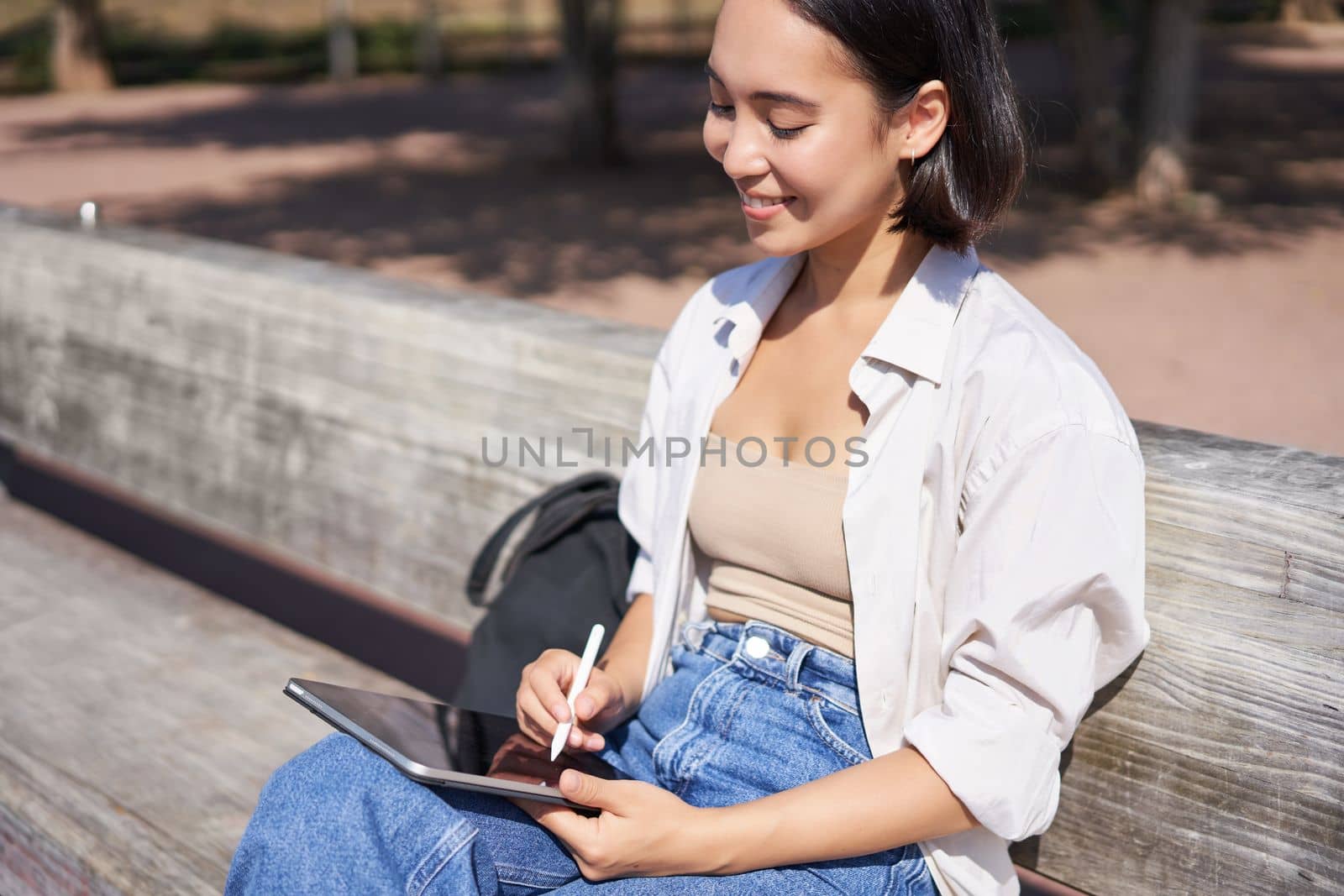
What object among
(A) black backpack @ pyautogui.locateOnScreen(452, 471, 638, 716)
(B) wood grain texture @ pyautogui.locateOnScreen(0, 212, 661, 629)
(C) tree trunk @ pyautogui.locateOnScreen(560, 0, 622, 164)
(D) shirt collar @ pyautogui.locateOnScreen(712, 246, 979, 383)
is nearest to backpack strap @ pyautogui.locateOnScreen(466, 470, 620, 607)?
(A) black backpack @ pyautogui.locateOnScreen(452, 471, 638, 716)

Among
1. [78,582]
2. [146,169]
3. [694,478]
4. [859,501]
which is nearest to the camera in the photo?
[859,501]

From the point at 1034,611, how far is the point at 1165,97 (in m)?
10.9

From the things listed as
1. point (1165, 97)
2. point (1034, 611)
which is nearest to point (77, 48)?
point (1165, 97)

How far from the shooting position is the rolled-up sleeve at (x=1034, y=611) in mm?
1630

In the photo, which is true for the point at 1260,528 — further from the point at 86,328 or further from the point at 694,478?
the point at 86,328

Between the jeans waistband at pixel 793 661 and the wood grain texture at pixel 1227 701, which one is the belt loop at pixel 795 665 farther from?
the wood grain texture at pixel 1227 701

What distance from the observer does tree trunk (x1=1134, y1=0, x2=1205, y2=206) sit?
11148mm

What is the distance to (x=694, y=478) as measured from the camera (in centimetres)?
204

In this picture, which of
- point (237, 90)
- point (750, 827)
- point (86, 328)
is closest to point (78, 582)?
point (86, 328)

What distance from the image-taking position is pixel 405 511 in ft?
9.64

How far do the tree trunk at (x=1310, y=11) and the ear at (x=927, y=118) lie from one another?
33296mm

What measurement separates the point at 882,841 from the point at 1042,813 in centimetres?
20

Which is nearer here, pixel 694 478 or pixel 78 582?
pixel 694 478

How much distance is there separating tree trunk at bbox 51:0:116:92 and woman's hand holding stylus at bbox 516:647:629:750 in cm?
2421
